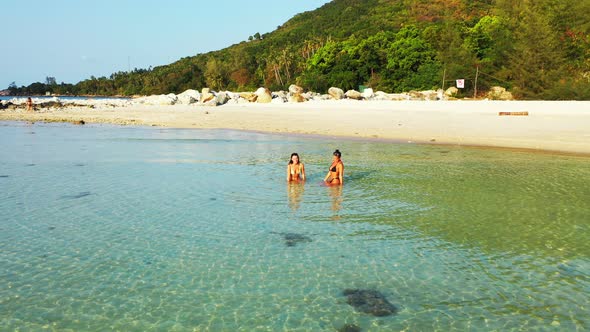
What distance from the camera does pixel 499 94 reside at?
163 feet

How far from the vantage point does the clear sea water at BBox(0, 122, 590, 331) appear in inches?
229

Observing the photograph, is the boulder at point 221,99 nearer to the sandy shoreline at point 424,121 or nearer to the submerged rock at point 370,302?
the sandy shoreline at point 424,121

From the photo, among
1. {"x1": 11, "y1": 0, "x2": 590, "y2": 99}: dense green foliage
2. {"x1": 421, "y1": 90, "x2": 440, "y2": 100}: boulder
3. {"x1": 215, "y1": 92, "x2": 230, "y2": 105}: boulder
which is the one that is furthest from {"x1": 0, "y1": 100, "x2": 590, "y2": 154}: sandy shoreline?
{"x1": 421, "y1": 90, "x2": 440, "y2": 100}: boulder

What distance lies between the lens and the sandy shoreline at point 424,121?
22297 millimetres

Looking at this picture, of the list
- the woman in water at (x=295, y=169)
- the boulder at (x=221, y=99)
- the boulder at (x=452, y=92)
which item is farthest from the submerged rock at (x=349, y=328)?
the boulder at (x=452, y=92)

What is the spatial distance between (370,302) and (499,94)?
164ft

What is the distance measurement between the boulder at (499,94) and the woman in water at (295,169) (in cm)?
4229

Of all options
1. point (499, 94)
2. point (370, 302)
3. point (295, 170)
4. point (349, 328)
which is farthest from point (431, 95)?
point (349, 328)

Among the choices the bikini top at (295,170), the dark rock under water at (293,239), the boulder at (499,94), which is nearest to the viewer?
the dark rock under water at (293,239)

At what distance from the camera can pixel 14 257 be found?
768cm

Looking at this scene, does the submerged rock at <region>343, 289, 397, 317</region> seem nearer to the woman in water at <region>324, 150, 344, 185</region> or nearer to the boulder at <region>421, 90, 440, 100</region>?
the woman in water at <region>324, 150, 344, 185</region>

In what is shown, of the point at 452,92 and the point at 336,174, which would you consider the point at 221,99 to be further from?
the point at 336,174

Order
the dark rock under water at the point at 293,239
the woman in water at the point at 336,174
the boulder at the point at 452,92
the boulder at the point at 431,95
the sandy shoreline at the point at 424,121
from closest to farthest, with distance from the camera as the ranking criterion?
the dark rock under water at the point at 293,239 < the woman in water at the point at 336,174 < the sandy shoreline at the point at 424,121 < the boulder at the point at 431,95 < the boulder at the point at 452,92

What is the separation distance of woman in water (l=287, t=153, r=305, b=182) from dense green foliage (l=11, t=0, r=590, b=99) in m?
35.2
